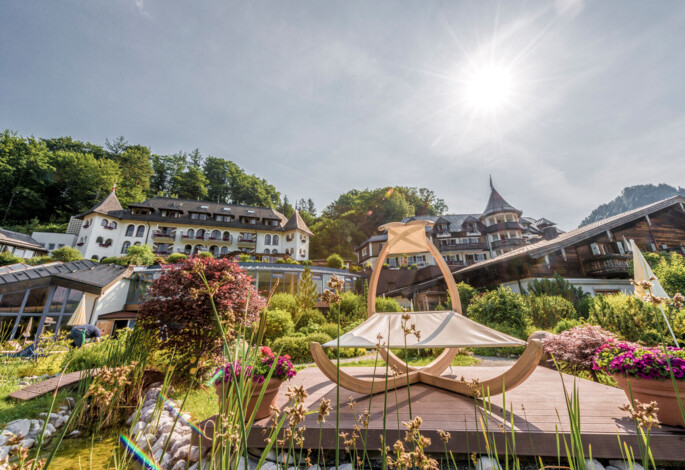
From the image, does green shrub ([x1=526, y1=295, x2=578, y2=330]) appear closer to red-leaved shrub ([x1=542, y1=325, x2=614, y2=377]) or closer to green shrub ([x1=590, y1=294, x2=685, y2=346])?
green shrub ([x1=590, y1=294, x2=685, y2=346])

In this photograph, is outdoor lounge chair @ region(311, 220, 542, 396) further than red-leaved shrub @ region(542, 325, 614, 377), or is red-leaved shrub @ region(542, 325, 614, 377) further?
red-leaved shrub @ region(542, 325, 614, 377)

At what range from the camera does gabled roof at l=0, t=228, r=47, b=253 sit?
2409cm

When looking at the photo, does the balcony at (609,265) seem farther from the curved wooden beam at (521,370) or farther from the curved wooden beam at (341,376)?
the curved wooden beam at (341,376)

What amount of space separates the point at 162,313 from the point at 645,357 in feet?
22.5

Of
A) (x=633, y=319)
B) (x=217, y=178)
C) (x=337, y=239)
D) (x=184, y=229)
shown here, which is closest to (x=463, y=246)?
(x=337, y=239)

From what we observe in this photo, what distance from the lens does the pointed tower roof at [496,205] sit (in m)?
32.8

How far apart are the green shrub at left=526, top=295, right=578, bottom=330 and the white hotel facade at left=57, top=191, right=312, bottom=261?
24.6 m

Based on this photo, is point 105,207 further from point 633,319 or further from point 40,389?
point 633,319

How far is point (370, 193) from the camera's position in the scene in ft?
143

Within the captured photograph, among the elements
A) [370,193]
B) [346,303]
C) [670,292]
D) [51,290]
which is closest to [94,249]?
[51,290]

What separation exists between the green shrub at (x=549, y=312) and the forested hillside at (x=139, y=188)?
95.0ft

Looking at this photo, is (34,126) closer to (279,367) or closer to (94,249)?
(94,249)

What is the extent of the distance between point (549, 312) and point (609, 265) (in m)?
5.94

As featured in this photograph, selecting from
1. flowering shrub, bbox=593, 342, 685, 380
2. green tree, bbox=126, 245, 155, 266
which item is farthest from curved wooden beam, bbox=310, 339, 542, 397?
green tree, bbox=126, 245, 155, 266
